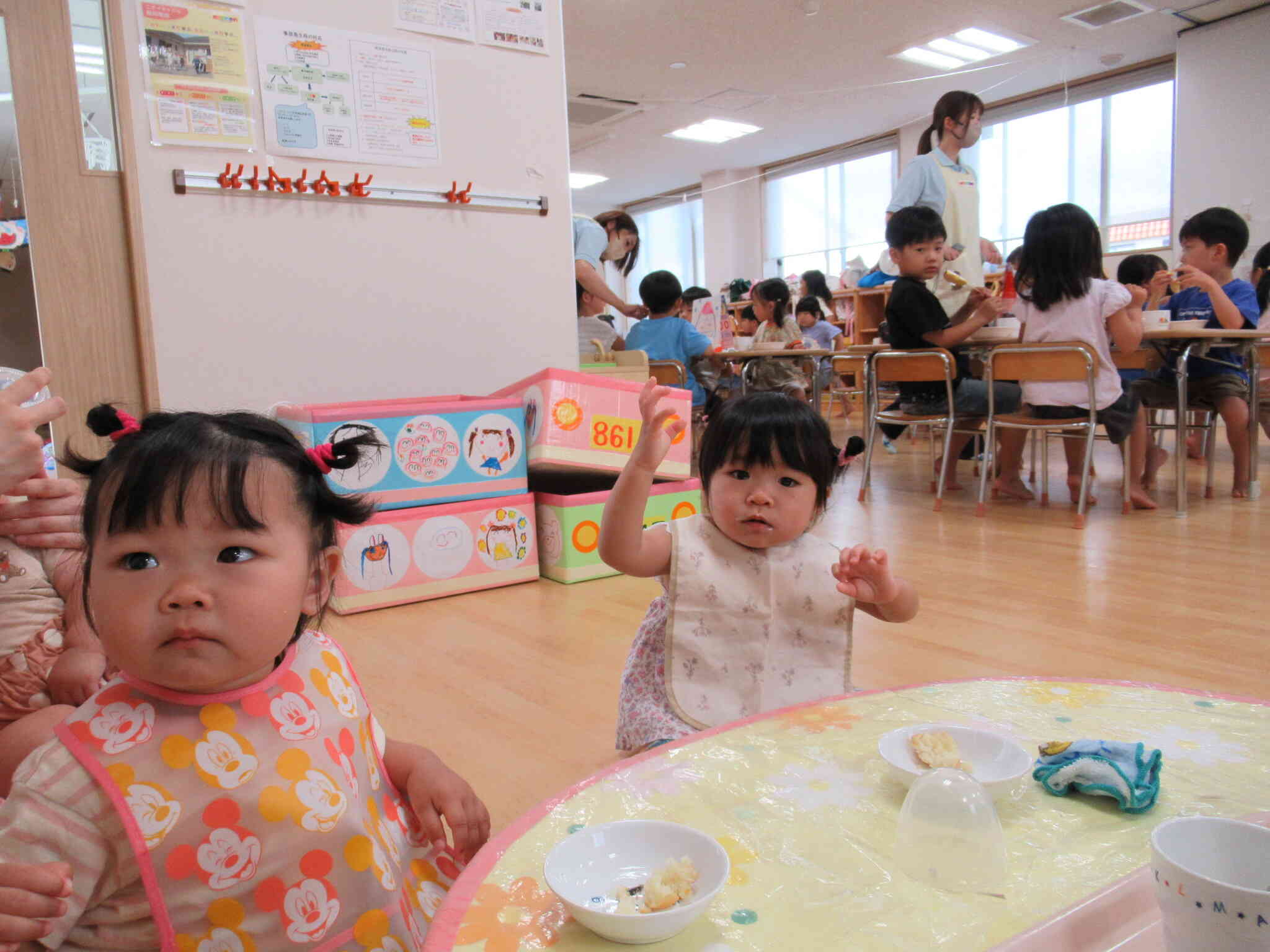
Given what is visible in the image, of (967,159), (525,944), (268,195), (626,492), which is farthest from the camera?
(967,159)

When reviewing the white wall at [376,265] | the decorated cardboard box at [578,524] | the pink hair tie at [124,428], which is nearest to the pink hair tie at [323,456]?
the pink hair tie at [124,428]

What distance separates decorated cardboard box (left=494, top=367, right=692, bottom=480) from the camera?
2.73 metres

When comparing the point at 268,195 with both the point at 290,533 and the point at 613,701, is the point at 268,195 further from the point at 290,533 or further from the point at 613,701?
the point at 290,533

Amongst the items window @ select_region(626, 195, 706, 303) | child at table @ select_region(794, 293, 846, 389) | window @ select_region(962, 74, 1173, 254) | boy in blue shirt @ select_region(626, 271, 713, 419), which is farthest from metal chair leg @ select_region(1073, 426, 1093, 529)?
window @ select_region(626, 195, 706, 303)

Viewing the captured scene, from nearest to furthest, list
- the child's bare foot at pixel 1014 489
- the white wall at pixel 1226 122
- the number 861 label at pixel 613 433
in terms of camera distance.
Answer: the number 861 label at pixel 613 433 < the child's bare foot at pixel 1014 489 < the white wall at pixel 1226 122

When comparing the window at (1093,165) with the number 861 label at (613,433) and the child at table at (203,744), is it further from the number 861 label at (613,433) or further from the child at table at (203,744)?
the child at table at (203,744)

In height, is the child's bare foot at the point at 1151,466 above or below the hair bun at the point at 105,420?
below

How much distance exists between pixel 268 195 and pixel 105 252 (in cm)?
47

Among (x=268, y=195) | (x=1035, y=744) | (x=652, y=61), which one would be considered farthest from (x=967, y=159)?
(x=1035, y=744)

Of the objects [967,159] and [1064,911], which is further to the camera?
[967,159]

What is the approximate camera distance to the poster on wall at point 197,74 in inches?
96.4

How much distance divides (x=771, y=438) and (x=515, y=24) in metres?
2.37

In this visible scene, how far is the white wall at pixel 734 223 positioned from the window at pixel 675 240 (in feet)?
0.82

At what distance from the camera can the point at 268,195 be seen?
8.70ft
